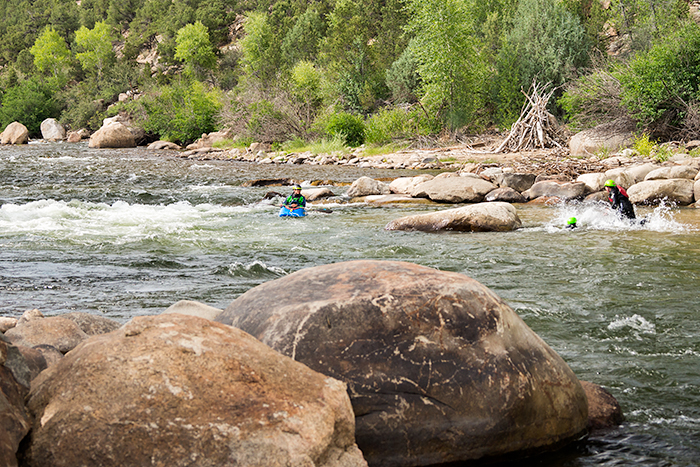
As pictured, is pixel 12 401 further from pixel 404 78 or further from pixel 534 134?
pixel 404 78

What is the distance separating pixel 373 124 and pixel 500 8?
62.6ft

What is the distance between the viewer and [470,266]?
895cm

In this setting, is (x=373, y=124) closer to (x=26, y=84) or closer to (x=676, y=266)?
(x=676, y=266)

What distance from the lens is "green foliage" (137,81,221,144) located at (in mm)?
45500

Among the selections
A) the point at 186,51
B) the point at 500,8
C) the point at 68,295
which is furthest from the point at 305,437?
the point at 186,51

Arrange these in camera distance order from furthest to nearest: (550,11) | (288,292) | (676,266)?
(550,11) → (676,266) → (288,292)

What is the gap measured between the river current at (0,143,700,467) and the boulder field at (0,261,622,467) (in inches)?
18.2

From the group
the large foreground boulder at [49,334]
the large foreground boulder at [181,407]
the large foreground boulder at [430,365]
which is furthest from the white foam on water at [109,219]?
the large foreground boulder at [181,407]

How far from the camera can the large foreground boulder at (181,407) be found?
260 centimetres

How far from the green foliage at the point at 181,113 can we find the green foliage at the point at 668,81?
97.0 feet

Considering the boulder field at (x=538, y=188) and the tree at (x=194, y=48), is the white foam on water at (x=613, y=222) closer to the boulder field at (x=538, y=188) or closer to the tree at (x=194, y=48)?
the boulder field at (x=538, y=188)

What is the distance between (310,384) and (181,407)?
2.32 feet

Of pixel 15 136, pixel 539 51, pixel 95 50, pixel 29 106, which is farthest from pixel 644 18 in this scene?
pixel 95 50

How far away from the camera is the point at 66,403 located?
275 cm
